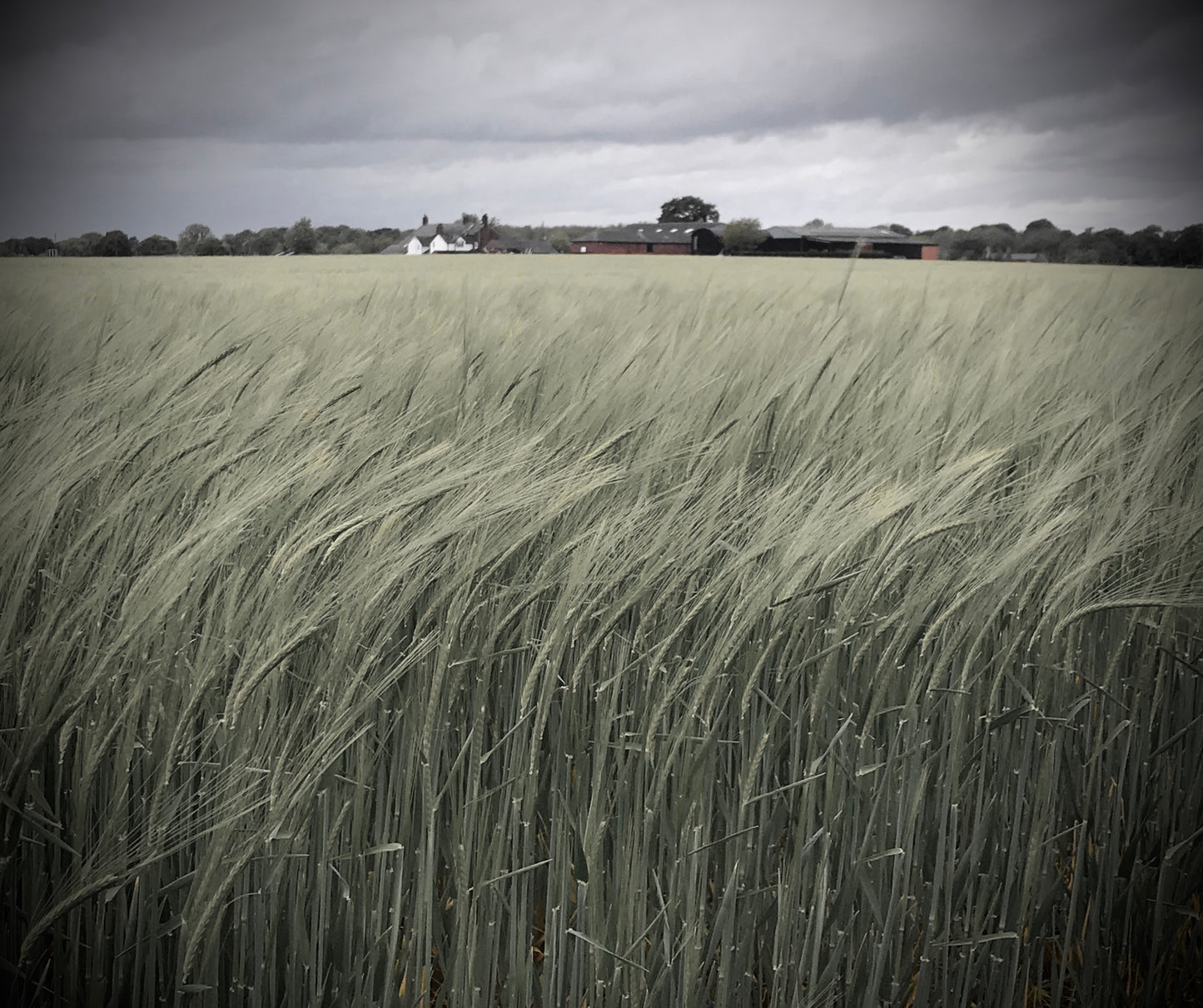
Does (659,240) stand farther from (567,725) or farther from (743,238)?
(567,725)

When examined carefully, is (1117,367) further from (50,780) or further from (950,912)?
(50,780)

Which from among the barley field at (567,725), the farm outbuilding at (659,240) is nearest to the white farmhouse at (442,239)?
Result: the farm outbuilding at (659,240)

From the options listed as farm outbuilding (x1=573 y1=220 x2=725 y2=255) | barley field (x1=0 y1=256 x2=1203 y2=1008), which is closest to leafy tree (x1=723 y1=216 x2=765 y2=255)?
farm outbuilding (x1=573 y1=220 x2=725 y2=255)

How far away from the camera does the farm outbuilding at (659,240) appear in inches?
1292

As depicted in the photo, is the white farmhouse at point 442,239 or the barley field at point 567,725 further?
the white farmhouse at point 442,239

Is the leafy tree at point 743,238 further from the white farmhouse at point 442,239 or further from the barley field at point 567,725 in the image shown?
the barley field at point 567,725

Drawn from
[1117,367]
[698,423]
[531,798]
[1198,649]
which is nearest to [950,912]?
[531,798]

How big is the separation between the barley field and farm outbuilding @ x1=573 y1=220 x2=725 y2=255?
32299 mm

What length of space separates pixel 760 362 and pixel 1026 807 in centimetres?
141

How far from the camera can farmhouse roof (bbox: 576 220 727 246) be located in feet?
113

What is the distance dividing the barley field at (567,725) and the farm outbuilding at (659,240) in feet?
106

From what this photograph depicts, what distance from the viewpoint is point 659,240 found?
35000 mm

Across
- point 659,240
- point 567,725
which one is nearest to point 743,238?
point 659,240

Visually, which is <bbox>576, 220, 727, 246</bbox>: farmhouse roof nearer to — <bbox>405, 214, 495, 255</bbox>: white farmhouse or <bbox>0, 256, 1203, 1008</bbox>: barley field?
<bbox>405, 214, 495, 255</bbox>: white farmhouse
